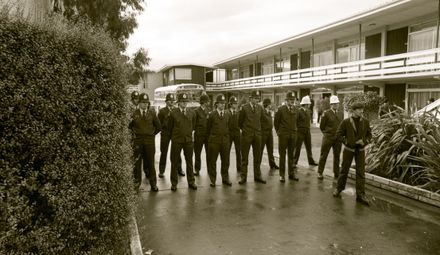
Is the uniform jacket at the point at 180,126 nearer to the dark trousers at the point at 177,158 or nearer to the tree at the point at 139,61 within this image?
the dark trousers at the point at 177,158

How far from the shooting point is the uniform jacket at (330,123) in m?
8.55

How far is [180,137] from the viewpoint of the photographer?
25.0ft

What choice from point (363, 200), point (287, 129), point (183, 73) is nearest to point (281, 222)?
Result: point (363, 200)

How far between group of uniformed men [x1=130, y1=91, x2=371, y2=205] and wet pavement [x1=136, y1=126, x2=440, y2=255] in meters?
0.46

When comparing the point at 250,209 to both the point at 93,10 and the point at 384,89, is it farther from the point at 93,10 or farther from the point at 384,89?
the point at 384,89

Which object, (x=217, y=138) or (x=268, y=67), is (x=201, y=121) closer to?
(x=217, y=138)

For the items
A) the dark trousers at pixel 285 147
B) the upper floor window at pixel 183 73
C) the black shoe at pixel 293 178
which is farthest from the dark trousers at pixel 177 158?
the upper floor window at pixel 183 73

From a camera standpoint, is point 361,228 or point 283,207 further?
point 283,207

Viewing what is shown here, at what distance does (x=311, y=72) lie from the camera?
80.6ft

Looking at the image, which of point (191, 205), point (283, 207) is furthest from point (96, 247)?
point (283, 207)

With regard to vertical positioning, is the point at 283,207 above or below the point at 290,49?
below

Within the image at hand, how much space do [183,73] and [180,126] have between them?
3505 cm

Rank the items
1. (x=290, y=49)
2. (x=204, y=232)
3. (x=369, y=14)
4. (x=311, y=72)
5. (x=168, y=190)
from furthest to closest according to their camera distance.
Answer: (x=290, y=49)
(x=311, y=72)
(x=369, y=14)
(x=168, y=190)
(x=204, y=232)

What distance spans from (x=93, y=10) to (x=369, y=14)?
13.0 m
